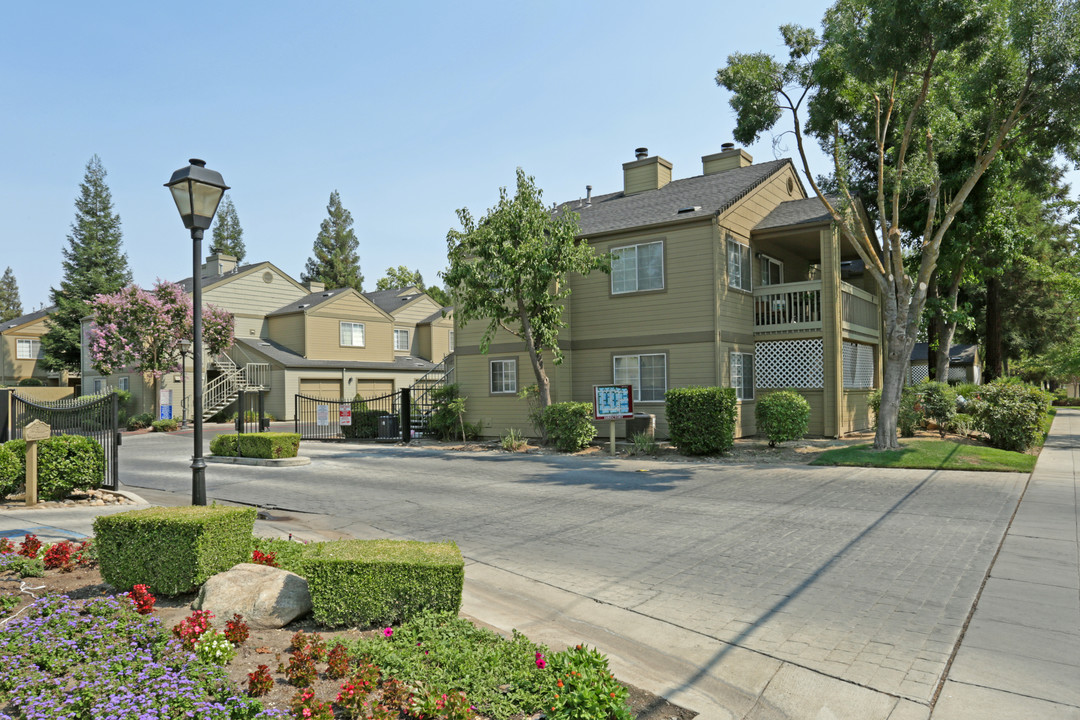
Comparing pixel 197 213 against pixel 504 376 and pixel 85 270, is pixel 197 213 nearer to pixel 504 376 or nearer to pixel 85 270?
pixel 504 376

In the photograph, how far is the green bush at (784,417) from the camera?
17.4 m

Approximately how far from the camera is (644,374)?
69.6 feet

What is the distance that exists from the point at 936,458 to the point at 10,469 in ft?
57.3

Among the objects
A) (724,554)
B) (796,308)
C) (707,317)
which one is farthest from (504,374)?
(724,554)

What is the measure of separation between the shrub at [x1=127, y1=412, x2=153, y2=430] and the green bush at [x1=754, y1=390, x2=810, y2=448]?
99.6 feet

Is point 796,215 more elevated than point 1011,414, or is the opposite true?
point 796,215

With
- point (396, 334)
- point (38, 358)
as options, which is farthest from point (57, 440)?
point (38, 358)

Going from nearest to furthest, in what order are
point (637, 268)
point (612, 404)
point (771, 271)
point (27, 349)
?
point (612, 404)
point (637, 268)
point (771, 271)
point (27, 349)

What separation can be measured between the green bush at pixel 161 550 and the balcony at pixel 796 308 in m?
18.9

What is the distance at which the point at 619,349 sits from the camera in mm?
21641

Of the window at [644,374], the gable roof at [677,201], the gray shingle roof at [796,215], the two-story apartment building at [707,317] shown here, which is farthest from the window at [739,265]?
the window at [644,374]

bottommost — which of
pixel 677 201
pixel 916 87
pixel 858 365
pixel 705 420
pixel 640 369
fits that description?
pixel 705 420

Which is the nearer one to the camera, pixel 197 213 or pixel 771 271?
pixel 197 213

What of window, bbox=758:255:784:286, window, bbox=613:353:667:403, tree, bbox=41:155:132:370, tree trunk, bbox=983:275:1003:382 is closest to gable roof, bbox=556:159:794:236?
window, bbox=758:255:784:286
